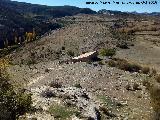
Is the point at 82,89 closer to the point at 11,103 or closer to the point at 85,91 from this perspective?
the point at 85,91

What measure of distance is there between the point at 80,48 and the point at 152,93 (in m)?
33.3

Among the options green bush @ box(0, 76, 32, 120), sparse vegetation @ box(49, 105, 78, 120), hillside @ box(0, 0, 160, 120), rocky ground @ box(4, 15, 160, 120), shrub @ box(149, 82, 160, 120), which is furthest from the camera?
shrub @ box(149, 82, 160, 120)

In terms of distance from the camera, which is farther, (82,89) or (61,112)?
(82,89)

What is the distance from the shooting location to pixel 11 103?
70.3 feet

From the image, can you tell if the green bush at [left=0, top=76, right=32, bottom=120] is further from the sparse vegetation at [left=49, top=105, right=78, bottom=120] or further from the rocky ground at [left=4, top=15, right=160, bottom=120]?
the sparse vegetation at [left=49, top=105, right=78, bottom=120]

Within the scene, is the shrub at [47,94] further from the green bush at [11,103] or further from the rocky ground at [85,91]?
the green bush at [11,103]

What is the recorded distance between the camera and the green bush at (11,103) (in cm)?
2010

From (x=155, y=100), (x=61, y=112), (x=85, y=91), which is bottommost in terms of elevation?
(x=155, y=100)

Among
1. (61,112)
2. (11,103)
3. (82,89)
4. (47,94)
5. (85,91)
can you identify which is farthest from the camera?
(82,89)

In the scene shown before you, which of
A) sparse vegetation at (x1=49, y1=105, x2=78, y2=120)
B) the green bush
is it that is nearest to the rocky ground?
sparse vegetation at (x1=49, y1=105, x2=78, y2=120)

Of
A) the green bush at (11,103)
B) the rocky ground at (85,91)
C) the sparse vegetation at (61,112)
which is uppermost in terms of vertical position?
the green bush at (11,103)

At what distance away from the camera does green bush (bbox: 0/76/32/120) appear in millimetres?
20095

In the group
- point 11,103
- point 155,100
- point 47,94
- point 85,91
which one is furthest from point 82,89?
point 11,103

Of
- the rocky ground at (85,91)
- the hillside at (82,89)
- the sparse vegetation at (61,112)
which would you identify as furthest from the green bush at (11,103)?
the sparse vegetation at (61,112)
